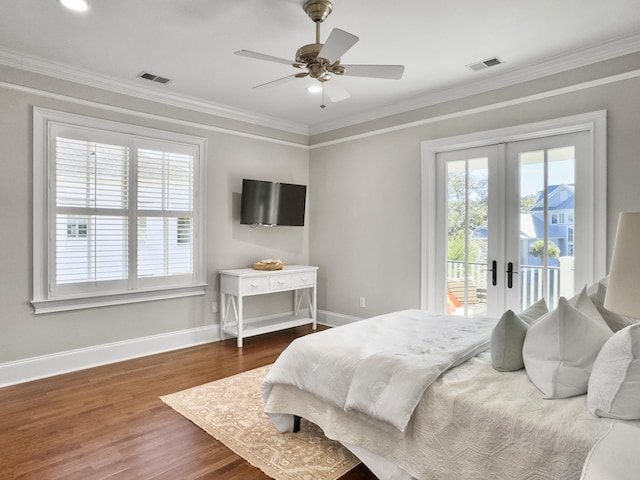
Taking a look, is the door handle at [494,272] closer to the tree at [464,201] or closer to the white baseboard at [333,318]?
the tree at [464,201]

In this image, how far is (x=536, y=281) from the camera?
3625 mm

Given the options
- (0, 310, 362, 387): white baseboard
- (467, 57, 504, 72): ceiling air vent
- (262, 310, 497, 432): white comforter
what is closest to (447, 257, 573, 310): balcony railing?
(262, 310, 497, 432): white comforter

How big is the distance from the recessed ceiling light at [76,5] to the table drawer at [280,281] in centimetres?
295

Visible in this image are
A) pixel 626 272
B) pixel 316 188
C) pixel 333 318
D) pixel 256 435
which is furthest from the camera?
pixel 316 188

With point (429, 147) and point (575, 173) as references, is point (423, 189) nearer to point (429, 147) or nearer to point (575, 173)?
point (429, 147)

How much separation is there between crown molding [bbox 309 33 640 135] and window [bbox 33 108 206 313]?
2.16m

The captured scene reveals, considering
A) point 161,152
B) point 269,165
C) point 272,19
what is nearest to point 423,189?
point 269,165

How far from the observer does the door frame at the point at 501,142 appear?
317cm

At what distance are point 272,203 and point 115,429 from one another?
3.01m

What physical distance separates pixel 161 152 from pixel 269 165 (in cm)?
141

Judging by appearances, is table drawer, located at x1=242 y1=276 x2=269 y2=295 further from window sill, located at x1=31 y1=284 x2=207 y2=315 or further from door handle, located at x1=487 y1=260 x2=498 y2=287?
door handle, located at x1=487 y1=260 x2=498 y2=287

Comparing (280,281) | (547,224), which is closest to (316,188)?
(280,281)

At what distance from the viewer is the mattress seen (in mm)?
1424

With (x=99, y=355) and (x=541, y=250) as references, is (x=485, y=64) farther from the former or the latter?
(x=99, y=355)
